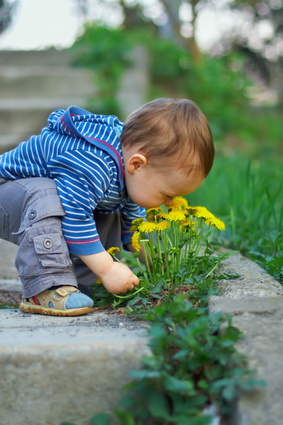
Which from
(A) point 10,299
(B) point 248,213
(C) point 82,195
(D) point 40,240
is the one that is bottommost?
(A) point 10,299

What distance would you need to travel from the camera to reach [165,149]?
1.64 m

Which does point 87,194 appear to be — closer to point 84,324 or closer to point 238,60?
A: point 84,324

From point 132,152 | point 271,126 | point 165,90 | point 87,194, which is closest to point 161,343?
point 87,194

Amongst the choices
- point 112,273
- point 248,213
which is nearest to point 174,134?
point 112,273

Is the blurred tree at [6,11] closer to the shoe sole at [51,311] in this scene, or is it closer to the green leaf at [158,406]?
the shoe sole at [51,311]

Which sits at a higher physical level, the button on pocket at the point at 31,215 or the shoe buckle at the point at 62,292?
the button on pocket at the point at 31,215

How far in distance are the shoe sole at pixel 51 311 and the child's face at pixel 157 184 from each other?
45 centimetres

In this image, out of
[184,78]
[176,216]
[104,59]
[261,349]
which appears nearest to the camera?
[261,349]

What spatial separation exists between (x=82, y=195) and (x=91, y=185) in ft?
0.16

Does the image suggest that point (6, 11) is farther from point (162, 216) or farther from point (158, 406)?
point (158, 406)

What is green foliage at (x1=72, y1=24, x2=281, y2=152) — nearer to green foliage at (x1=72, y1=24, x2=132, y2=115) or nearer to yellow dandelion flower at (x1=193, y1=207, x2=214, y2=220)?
green foliage at (x1=72, y1=24, x2=132, y2=115)

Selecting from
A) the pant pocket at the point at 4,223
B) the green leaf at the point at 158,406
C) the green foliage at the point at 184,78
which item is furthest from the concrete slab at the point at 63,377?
the green foliage at the point at 184,78

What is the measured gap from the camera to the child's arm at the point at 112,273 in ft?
5.27

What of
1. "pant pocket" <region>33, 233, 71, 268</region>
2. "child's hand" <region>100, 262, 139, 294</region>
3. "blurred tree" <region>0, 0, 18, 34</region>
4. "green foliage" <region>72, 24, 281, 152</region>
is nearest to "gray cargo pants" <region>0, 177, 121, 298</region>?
"pant pocket" <region>33, 233, 71, 268</region>
